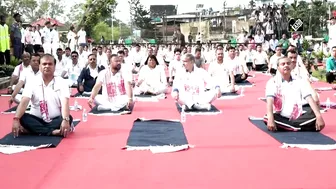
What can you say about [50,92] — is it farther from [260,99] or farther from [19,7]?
[19,7]

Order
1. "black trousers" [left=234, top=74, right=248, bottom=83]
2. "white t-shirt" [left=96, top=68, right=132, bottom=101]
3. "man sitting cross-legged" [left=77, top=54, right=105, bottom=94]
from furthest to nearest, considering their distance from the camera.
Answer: "black trousers" [left=234, top=74, right=248, bottom=83] < "man sitting cross-legged" [left=77, top=54, right=105, bottom=94] < "white t-shirt" [left=96, top=68, right=132, bottom=101]

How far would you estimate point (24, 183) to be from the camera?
143 inches

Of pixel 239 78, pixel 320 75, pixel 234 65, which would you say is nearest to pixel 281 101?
pixel 234 65

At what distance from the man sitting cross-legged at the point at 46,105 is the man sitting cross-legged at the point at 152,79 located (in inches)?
173

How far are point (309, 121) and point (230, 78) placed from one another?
15.8 feet

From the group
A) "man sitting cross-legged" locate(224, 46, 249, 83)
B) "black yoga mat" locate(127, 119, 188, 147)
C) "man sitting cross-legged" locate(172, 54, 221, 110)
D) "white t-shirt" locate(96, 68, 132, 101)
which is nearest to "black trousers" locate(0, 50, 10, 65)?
"man sitting cross-legged" locate(224, 46, 249, 83)

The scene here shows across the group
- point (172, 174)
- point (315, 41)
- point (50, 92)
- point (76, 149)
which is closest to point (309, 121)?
point (172, 174)

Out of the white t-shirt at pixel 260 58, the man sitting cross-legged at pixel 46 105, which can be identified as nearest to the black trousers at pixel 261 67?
the white t-shirt at pixel 260 58

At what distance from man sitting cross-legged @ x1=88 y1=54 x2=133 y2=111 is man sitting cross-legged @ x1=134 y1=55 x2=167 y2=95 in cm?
218

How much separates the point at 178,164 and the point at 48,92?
1.93 m

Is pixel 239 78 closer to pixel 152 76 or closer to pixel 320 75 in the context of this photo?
pixel 320 75

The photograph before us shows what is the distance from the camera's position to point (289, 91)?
5.53 m

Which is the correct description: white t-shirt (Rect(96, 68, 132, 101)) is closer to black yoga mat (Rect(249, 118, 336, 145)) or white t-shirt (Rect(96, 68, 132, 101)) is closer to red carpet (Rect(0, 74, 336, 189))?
red carpet (Rect(0, 74, 336, 189))

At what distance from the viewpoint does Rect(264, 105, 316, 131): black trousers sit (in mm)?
5328
